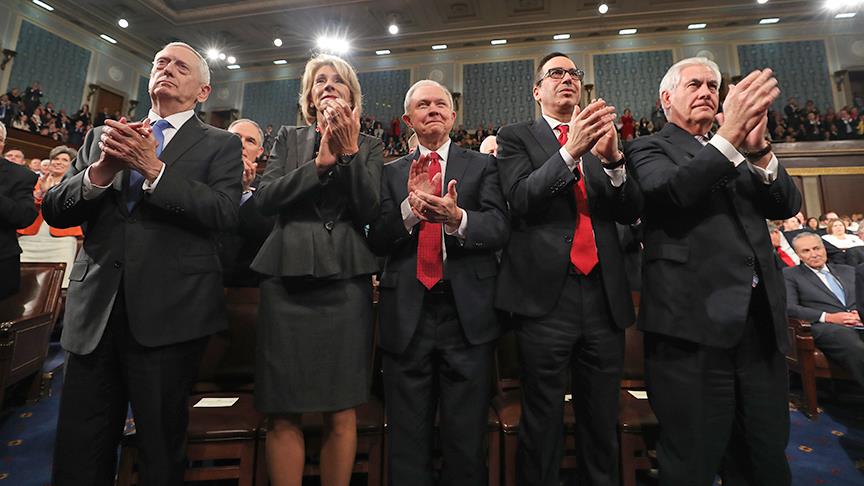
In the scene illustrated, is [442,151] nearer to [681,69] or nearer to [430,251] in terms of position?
[430,251]

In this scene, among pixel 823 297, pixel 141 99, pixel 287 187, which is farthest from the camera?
pixel 141 99

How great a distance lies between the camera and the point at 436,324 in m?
1.34

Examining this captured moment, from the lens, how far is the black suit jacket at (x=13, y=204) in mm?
2057

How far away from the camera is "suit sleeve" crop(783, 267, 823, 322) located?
2758 mm

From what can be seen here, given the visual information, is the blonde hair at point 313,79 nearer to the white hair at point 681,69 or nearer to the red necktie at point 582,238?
the red necktie at point 582,238

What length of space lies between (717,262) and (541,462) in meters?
0.80

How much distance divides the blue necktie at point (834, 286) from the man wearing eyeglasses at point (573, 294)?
270 centimetres

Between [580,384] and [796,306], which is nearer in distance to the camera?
[580,384]

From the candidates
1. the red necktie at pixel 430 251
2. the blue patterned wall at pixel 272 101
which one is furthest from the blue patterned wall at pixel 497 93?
the red necktie at pixel 430 251

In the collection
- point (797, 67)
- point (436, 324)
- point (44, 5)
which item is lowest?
point (436, 324)

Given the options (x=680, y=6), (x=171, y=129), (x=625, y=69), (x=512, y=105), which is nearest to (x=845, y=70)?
(x=680, y=6)

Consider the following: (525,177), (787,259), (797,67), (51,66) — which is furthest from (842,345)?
(51,66)

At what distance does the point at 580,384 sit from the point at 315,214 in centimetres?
100

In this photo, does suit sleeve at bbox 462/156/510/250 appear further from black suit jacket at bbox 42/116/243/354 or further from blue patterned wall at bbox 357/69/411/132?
blue patterned wall at bbox 357/69/411/132
